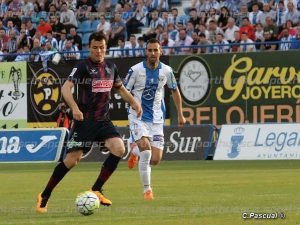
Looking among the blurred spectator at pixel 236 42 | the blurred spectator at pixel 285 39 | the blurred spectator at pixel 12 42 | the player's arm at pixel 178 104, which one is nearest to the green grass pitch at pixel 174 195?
the player's arm at pixel 178 104

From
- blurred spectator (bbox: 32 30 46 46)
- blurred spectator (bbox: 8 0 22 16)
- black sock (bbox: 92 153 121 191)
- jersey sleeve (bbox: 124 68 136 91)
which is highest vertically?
jersey sleeve (bbox: 124 68 136 91)

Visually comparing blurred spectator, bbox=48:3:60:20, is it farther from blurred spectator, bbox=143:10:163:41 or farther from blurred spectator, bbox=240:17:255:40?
blurred spectator, bbox=240:17:255:40

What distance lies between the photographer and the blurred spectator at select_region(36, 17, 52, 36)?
35500 mm

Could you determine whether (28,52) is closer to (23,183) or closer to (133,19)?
(133,19)

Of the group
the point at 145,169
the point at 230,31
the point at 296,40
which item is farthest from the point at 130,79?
the point at 230,31

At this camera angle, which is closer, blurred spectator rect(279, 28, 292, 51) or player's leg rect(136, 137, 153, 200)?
player's leg rect(136, 137, 153, 200)

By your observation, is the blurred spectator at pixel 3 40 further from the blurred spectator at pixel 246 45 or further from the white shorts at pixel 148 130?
the white shorts at pixel 148 130

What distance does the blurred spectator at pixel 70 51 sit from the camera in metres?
33.2

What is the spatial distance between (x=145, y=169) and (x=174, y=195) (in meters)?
0.69

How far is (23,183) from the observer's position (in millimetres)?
20453

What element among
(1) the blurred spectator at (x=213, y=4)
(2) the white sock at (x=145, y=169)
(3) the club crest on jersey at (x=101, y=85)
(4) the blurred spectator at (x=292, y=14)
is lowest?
(1) the blurred spectator at (x=213, y=4)

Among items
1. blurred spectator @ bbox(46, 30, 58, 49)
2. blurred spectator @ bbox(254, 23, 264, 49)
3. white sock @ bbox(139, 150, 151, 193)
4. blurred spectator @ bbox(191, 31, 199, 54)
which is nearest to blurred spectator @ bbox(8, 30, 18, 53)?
blurred spectator @ bbox(46, 30, 58, 49)

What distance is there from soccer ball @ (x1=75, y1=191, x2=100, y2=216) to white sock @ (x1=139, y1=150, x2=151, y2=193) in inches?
104

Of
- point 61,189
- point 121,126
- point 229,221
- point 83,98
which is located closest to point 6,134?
point 121,126
